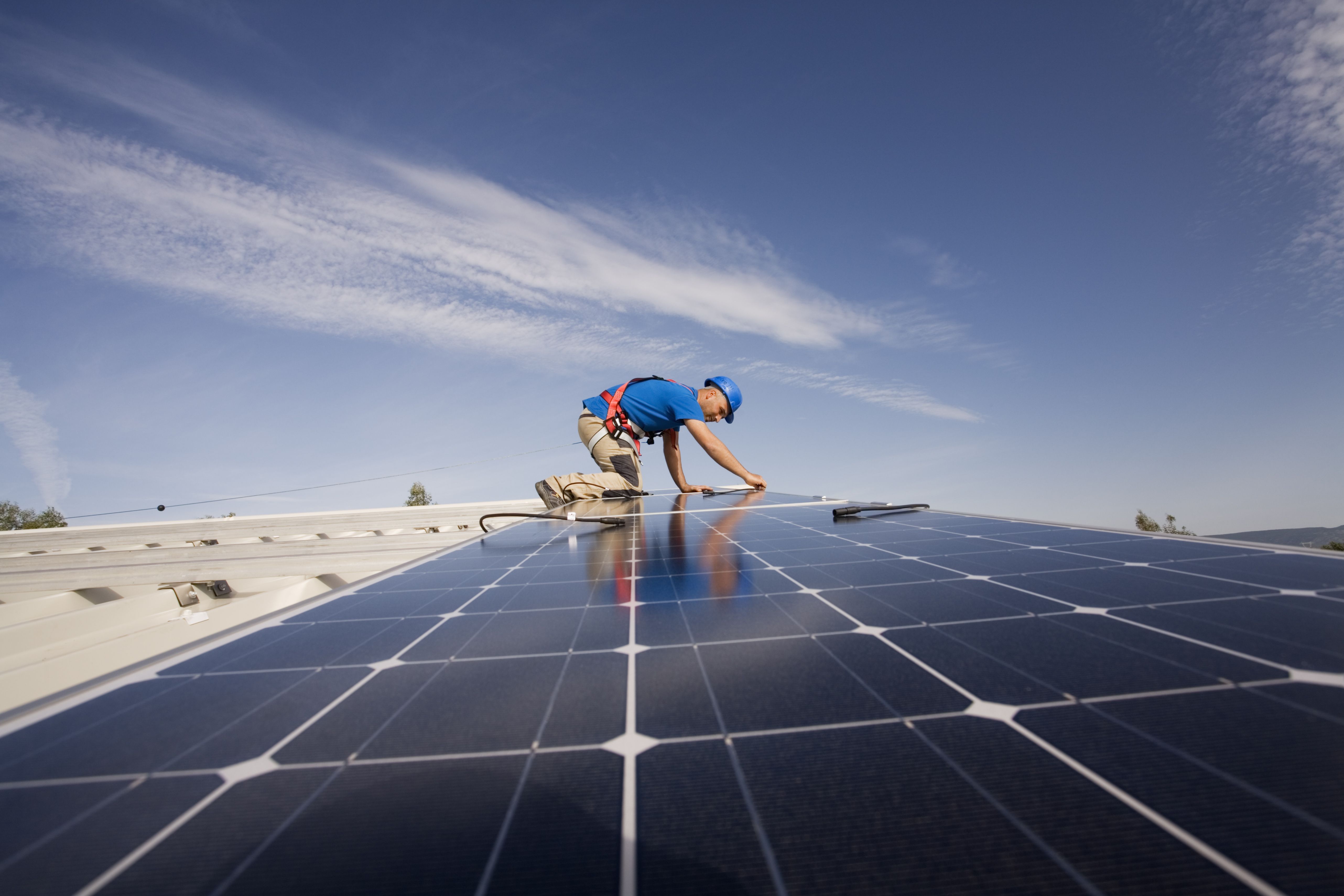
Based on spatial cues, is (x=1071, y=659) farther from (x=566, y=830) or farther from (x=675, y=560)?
(x=675, y=560)

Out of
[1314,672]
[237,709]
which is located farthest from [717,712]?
[1314,672]

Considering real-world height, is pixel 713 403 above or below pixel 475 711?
above

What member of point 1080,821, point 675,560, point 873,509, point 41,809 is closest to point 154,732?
point 41,809

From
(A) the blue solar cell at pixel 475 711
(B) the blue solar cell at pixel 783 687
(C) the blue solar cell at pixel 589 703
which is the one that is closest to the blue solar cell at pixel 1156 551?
(B) the blue solar cell at pixel 783 687

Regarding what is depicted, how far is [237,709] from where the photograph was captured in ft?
5.87

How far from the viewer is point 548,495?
940 centimetres

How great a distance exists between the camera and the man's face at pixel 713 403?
11422 millimetres

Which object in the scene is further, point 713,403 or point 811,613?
point 713,403

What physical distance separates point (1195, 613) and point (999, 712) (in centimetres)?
144

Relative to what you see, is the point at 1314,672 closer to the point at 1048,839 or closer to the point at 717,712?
the point at 1048,839

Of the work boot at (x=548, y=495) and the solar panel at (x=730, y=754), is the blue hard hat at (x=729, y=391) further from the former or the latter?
the solar panel at (x=730, y=754)

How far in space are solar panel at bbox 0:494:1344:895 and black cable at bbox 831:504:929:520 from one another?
346cm

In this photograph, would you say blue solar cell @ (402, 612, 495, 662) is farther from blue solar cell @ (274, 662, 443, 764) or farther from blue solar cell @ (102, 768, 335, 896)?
blue solar cell @ (102, 768, 335, 896)

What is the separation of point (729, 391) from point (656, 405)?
180 centimetres
